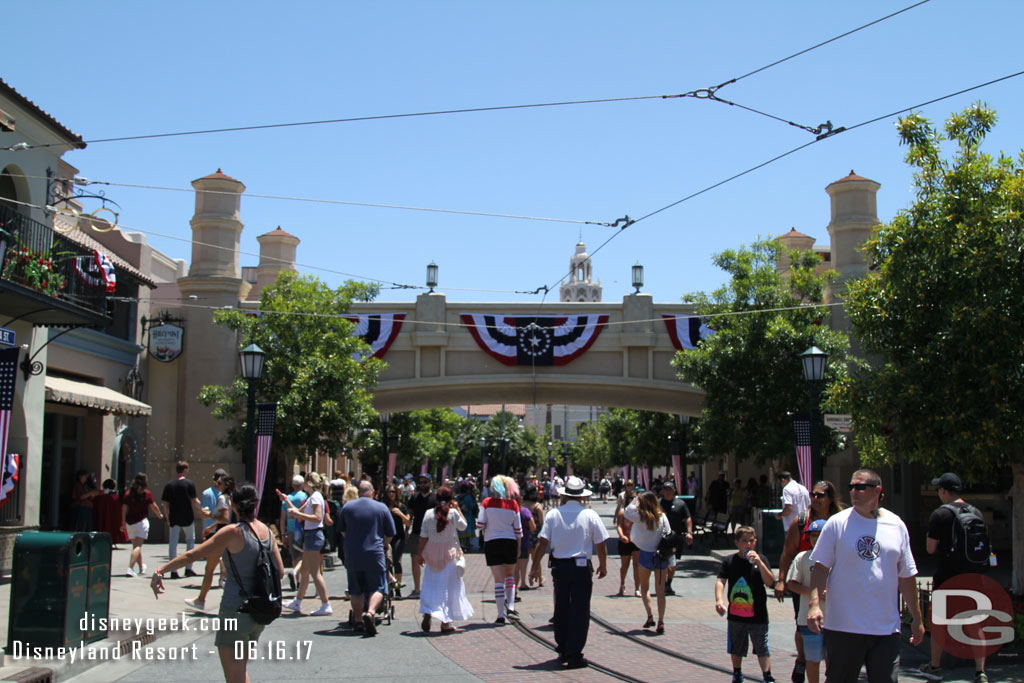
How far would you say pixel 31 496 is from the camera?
54.8 ft

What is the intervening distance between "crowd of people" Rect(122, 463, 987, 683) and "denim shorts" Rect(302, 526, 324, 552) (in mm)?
19

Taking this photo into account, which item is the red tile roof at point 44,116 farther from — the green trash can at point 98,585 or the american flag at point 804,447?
the american flag at point 804,447

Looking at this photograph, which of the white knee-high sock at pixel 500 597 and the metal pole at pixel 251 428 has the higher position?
the metal pole at pixel 251 428

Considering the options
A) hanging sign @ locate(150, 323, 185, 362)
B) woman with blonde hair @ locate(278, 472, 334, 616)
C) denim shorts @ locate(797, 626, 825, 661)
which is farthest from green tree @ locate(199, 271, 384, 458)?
denim shorts @ locate(797, 626, 825, 661)

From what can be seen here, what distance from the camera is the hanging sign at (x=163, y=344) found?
26172mm

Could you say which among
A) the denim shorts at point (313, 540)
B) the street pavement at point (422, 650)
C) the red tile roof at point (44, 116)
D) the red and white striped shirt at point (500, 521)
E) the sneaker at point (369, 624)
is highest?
the red tile roof at point (44, 116)

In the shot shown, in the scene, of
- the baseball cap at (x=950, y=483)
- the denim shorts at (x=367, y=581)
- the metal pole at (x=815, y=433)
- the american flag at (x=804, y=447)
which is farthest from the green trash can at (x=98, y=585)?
the american flag at (x=804, y=447)

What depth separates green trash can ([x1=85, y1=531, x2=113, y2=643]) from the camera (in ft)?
31.0

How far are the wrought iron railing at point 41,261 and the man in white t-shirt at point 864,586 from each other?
486 inches

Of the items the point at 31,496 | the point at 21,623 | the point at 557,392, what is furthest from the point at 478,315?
the point at 21,623

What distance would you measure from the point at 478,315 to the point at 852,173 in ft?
35.5

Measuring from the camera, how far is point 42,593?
888 cm

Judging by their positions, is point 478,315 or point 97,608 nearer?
point 97,608

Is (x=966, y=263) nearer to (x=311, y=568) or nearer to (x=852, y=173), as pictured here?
(x=311, y=568)
